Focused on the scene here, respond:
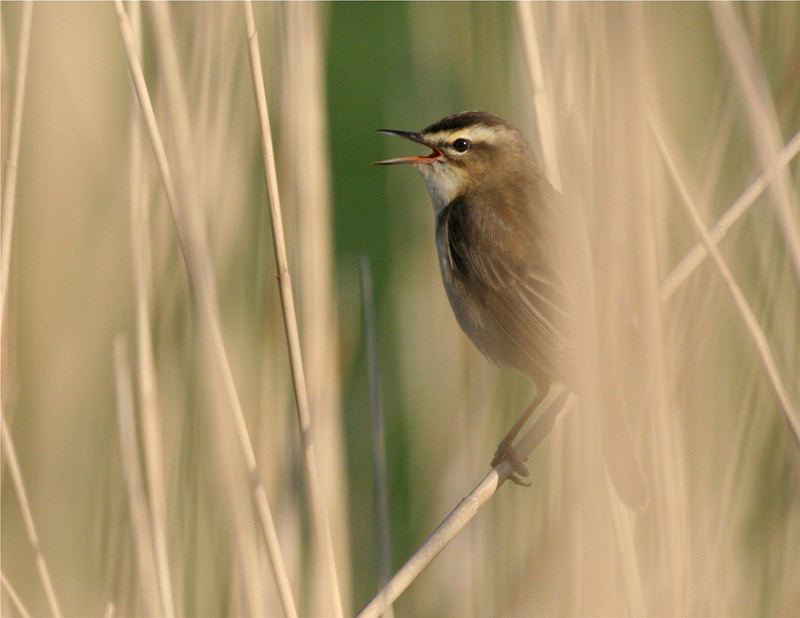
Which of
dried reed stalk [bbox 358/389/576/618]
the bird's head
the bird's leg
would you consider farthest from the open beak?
dried reed stalk [bbox 358/389/576/618]

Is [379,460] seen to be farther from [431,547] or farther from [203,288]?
[203,288]

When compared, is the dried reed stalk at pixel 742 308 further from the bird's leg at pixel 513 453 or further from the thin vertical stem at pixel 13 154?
the thin vertical stem at pixel 13 154

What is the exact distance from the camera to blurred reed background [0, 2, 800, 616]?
1.96 meters

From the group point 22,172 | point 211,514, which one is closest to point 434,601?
point 211,514

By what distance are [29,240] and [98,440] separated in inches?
25.8

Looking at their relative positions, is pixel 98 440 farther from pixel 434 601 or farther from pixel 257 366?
pixel 434 601

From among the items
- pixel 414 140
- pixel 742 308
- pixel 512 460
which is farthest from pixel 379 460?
pixel 414 140

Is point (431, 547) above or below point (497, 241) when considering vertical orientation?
below

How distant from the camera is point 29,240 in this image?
346cm

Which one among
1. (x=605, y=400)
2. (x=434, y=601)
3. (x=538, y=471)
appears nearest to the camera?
→ (x=605, y=400)

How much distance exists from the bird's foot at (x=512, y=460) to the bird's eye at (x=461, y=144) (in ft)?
2.99

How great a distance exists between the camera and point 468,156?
3.43 meters

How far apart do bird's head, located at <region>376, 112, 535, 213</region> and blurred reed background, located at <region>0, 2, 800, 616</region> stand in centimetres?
8

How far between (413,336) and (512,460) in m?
0.85
